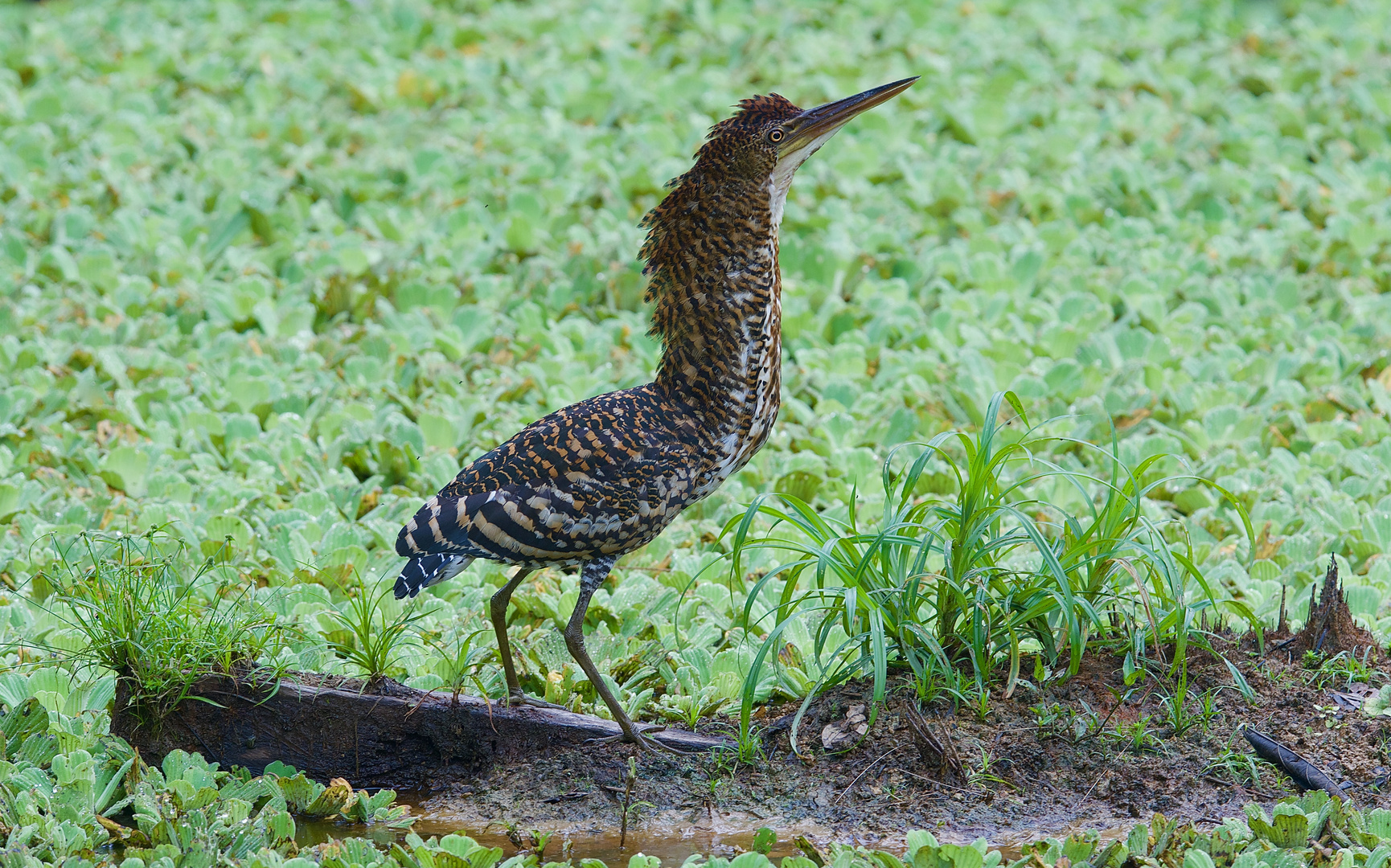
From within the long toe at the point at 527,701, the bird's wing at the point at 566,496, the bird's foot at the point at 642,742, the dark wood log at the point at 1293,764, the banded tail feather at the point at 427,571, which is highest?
the bird's wing at the point at 566,496

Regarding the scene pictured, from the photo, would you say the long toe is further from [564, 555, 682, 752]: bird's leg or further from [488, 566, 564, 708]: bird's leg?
[564, 555, 682, 752]: bird's leg

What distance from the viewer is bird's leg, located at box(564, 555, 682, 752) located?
402 centimetres

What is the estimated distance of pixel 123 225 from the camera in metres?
7.71

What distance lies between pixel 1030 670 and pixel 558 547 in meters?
1.44

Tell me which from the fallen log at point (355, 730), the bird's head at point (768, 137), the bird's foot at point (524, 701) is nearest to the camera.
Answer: the fallen log at point (355, 730)

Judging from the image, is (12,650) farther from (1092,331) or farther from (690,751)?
(1092,331)

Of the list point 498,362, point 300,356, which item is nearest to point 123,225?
point 300,356

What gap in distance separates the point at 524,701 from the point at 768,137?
185 cm

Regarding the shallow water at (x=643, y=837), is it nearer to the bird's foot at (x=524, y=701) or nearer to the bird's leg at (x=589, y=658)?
the bird's leg at (x=589, y=658)

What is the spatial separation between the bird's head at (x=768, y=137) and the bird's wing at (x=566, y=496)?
32.3 inches

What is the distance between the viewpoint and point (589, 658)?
4113 millimetres

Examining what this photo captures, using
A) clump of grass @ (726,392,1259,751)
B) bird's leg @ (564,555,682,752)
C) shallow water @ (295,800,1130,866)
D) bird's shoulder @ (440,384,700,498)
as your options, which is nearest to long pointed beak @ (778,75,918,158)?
bird's shoulder @ (440,384,700,498)

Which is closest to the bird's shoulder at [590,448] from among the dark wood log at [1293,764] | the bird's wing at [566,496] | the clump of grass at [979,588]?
the bird's wing at [566,496]

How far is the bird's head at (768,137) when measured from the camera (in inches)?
169
